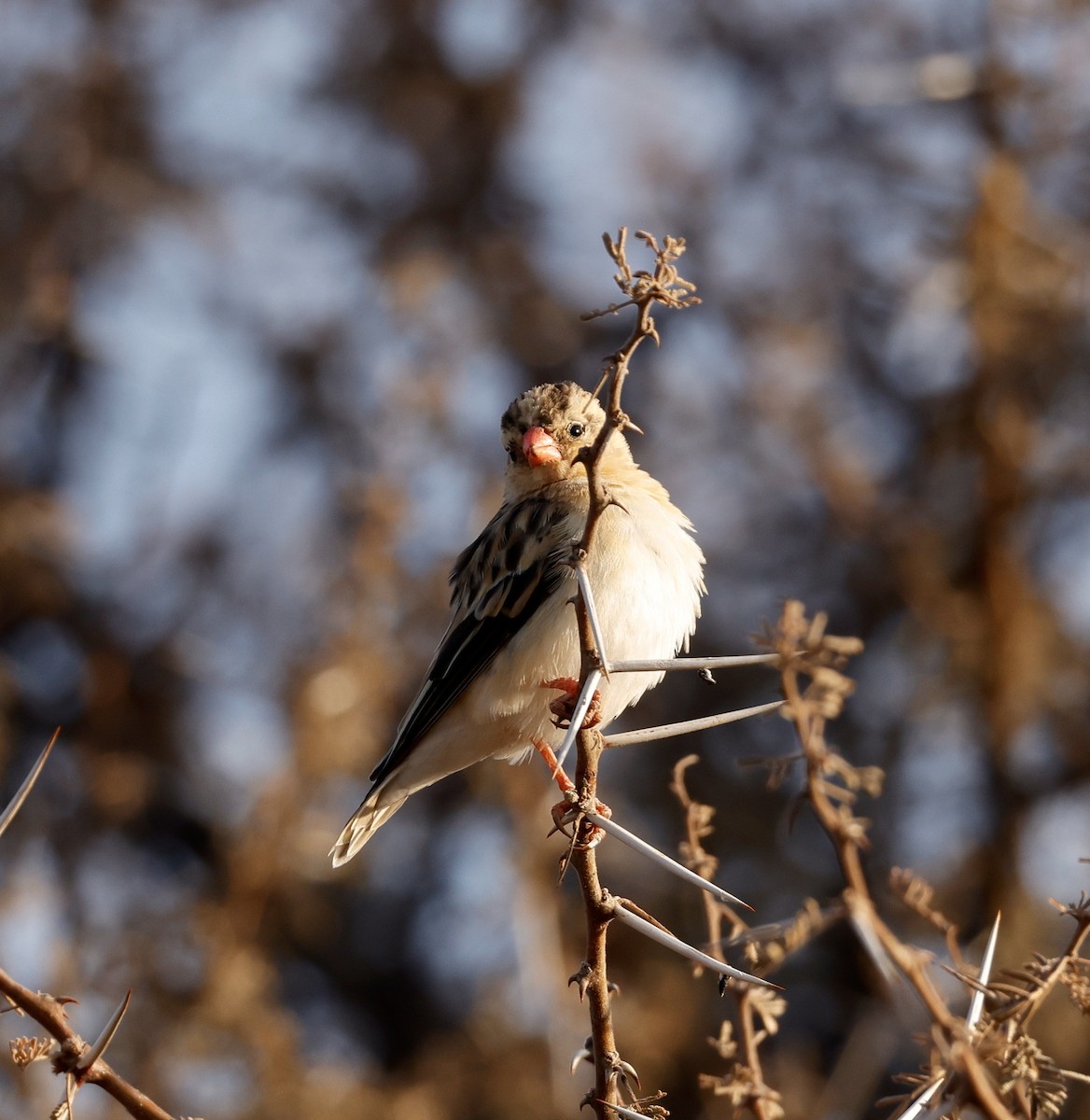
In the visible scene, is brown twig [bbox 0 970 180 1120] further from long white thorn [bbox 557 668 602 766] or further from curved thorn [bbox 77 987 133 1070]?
long white thorn [bbox 557 668 602 766]

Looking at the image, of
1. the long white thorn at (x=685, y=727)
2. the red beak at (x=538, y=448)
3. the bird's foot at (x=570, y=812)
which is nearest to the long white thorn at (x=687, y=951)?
the bird's foot at (x=570, y=812)

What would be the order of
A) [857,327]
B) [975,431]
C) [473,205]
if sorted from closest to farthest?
[975,431] < [857,327] < [473,205]

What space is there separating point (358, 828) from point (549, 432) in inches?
74.6

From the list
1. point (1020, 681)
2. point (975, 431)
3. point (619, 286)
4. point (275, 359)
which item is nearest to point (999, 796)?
point (1020, 681)

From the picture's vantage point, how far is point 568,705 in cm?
495

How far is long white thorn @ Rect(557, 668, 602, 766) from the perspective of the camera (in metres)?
2.84

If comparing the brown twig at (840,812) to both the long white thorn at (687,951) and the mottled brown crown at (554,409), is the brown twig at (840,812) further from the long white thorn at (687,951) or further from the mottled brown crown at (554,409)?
the mottled brown crown at (554,409)

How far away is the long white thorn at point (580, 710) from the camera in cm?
284

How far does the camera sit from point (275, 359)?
Result: 42.2ft

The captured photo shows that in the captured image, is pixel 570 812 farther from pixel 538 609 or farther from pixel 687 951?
pixel 538 609

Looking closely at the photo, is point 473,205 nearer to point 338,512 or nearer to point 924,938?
point 338,512

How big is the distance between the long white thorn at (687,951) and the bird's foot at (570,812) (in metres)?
0.25

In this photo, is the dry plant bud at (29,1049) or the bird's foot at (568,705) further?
the bird's foot at (568,705)

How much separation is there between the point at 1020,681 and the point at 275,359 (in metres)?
6.75
